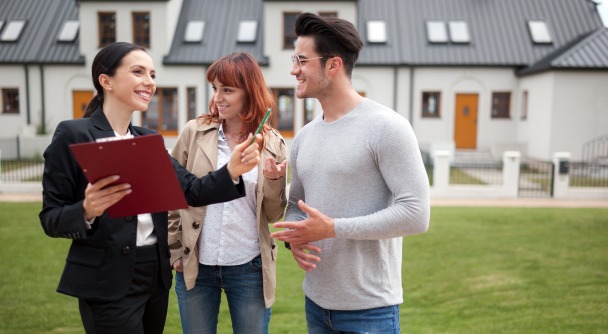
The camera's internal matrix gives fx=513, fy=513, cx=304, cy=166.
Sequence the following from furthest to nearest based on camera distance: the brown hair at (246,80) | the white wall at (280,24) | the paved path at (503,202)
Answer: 1. the white wall at (280,24)
2. the paved path at (503,202)
3. the brown hair at (246,80)

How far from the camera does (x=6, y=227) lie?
1040cm

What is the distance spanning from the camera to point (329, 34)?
8.50 ft

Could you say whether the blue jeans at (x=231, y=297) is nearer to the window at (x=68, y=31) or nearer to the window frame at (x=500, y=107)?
the window frame at (x=500, y=107)

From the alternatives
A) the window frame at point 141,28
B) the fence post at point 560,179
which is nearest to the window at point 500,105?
the fence post at point 560,179

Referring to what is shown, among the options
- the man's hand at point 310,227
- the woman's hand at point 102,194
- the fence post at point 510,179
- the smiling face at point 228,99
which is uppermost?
the smiling face at point 228,99

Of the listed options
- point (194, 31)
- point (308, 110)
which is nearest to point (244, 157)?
point (308, 110)

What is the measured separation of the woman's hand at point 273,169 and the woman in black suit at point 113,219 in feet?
0.97

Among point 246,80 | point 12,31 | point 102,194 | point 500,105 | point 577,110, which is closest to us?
point 102,194

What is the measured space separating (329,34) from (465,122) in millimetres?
22854

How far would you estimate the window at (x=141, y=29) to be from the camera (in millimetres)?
23859

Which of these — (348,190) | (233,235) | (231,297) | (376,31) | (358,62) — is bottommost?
(231,297)

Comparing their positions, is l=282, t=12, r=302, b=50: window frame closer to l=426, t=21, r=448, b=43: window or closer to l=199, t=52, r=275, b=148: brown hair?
l=426, t=21, r=448, b=43: window

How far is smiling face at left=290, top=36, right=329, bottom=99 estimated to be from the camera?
8.56 feet

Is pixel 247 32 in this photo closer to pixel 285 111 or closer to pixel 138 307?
pixel 285 111
